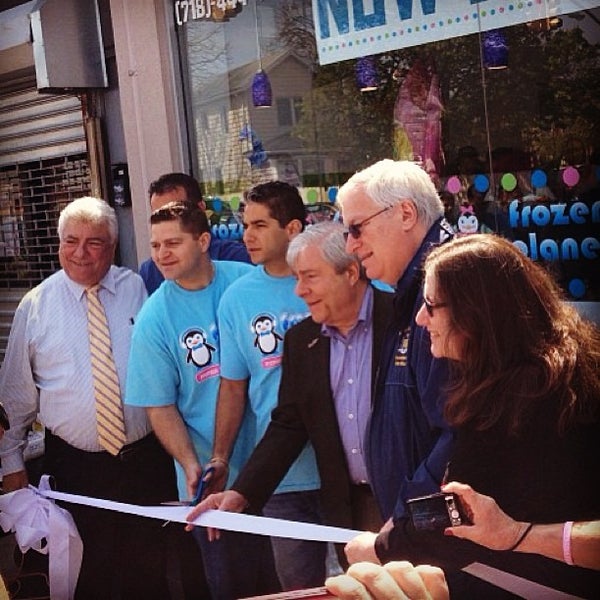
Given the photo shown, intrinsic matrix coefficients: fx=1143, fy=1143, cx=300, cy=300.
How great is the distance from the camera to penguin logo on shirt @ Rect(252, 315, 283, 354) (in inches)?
106

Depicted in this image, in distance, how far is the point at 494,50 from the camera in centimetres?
249

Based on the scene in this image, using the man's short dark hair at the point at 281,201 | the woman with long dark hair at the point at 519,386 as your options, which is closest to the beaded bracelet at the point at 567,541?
the woman with long dark hair at the point at 519,386

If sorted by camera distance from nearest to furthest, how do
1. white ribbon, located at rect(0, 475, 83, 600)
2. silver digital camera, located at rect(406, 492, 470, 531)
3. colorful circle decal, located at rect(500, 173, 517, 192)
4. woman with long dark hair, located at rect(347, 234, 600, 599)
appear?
woman with long dark hair, located at rect(347, 234, 600, 599)
silver digital camera, located at rect(406, 492, 470, 531)
colorful circle decal, located at rect(500, 173, 517, 192)
white ribbon, located at rect(0, 475, 83, 600)

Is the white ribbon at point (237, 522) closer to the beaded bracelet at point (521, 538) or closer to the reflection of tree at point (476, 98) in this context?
the beaded bracelet at point (521, 538)

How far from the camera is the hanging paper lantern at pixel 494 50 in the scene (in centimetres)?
246

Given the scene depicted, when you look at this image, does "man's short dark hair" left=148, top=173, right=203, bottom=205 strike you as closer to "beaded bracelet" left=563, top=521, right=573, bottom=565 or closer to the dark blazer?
the dark blazer

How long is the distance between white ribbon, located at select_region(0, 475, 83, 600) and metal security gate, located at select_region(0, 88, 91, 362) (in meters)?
0.43

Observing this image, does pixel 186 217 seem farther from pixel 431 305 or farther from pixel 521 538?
pixel 521 538

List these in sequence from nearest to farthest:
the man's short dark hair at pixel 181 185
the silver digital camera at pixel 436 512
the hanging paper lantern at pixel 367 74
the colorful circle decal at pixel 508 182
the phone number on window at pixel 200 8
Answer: the silver digital camera at pixel 436 512
the colorful circle decal at pixel 508 182
the hanging paper lantern at pixel 367 74
the phone number on window at pixel 200 8
the man's short dark hair at pixel 181 185

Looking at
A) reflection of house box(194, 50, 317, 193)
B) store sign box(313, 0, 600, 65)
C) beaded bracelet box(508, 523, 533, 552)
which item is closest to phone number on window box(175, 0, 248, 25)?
reflection of house box(194, 50, 317, 193)

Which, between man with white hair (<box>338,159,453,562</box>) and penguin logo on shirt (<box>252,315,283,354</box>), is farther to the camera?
penguin logo on shirt (<box>252,315,283,354</box>)

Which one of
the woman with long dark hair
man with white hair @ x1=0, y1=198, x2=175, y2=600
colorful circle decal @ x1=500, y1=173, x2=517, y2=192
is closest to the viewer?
the woman with long dark hair

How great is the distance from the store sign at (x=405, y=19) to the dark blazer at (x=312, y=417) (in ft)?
2.11

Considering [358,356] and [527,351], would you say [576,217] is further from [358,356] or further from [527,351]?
[358,356]
